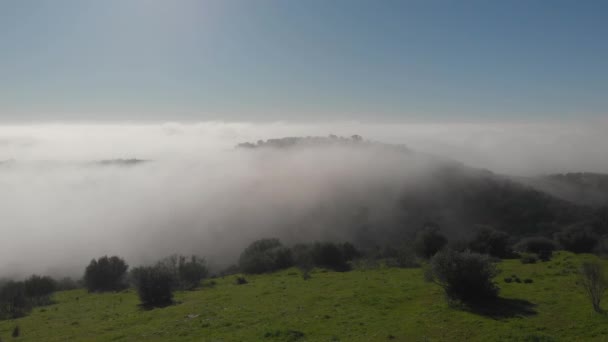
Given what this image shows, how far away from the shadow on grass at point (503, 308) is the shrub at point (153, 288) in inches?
1243

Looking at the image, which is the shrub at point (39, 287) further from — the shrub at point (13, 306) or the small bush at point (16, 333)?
the small bush at point (16, 333)

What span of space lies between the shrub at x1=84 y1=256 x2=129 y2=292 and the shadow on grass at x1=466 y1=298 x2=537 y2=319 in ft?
191

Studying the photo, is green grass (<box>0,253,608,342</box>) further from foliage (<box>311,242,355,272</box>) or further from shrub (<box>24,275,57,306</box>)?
shrub (<box>24,275,57,306</box>)

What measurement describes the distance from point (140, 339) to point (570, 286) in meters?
38.2

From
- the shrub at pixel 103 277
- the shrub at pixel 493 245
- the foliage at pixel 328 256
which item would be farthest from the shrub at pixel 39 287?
the shrub at pixel 493 245

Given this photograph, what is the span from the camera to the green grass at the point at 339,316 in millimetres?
24578

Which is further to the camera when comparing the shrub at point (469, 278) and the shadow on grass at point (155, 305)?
the shadow on grass at point (155, 305)

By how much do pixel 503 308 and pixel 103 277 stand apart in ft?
207

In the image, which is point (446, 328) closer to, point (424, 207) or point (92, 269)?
point (92, 269)

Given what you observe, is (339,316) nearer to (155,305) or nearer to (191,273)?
(155,305)

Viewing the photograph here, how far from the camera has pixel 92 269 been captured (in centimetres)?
6488

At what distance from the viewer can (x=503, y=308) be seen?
95.2 ft

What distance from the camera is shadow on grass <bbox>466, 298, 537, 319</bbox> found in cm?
2742

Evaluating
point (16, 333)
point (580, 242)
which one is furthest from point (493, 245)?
point (16, 333)
